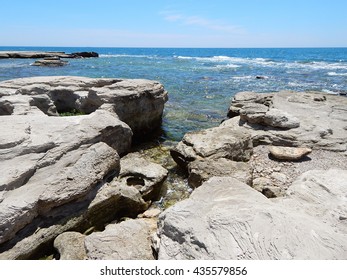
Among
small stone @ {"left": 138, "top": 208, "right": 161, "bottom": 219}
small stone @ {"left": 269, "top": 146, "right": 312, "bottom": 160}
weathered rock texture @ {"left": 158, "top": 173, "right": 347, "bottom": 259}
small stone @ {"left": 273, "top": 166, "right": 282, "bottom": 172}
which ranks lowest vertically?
small stone @ {"left": 138, "top": 208, "right": 161, "bottom": 219}

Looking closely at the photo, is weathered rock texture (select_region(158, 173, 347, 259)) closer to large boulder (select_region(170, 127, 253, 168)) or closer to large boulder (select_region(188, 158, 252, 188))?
large boulder (select_region(188, 158, 252, 188))

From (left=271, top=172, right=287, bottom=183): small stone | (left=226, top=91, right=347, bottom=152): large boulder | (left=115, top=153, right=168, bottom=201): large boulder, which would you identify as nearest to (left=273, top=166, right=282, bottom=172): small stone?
(left=271, top=172, right=287, bottom=183): small stone

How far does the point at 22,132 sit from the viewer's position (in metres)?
6.20

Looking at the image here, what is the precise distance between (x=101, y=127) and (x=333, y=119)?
28.3 ft

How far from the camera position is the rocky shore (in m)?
3.81

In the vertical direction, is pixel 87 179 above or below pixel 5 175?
below

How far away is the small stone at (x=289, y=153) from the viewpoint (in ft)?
26.9

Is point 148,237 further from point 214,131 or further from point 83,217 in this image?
point 214,131

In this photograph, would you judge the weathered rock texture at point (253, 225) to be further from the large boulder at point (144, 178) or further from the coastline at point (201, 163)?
the large boulder at point (144, 178)

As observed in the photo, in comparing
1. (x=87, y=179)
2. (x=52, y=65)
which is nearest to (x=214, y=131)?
(x=87, y=179)

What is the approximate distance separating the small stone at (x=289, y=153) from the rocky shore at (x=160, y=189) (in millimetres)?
29

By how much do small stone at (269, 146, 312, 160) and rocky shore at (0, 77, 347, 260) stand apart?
29mm

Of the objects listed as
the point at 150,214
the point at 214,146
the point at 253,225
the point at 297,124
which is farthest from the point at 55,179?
the point at 297,124
